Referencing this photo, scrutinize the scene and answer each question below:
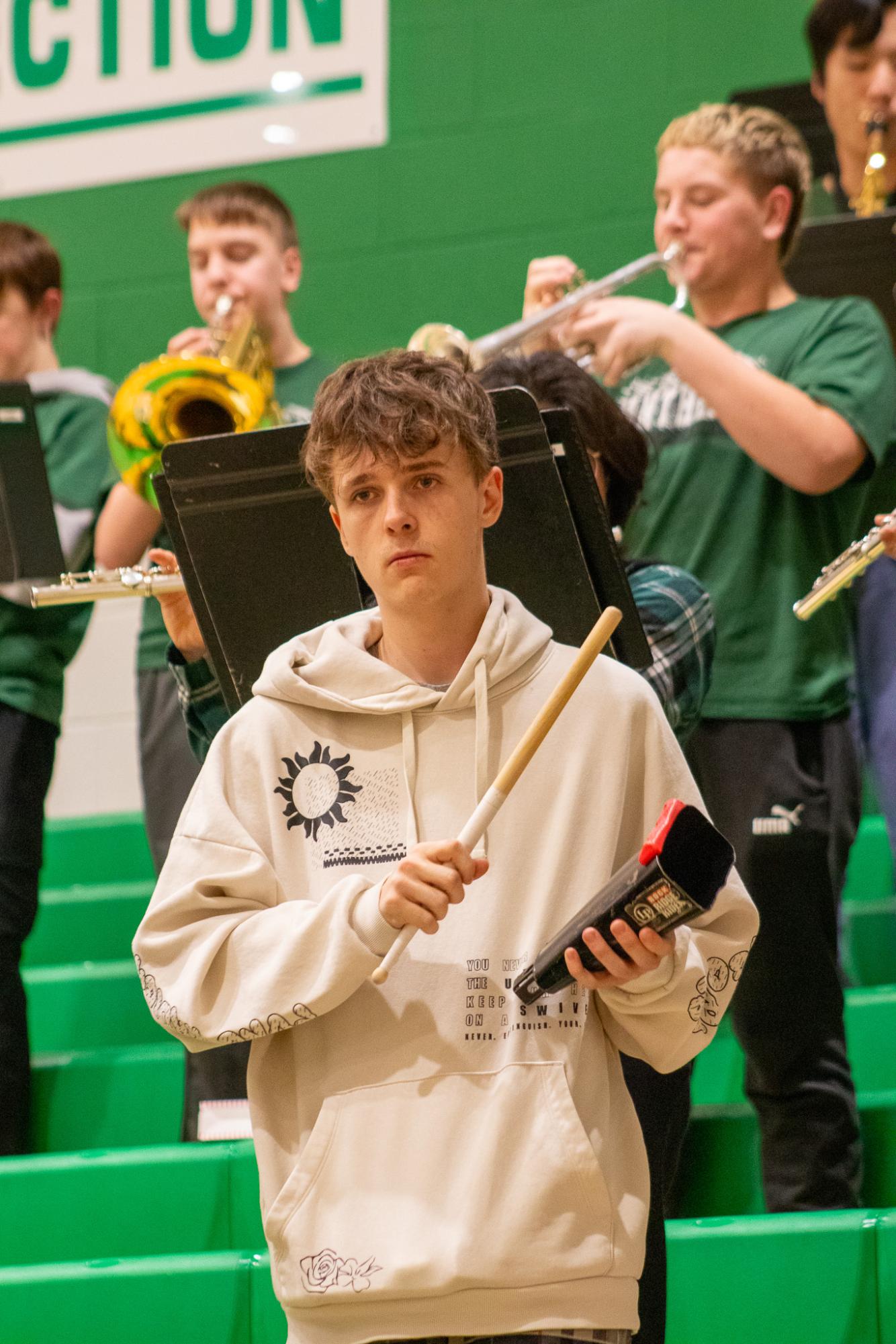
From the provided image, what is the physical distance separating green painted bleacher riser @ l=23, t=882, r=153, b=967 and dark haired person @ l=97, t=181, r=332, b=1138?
0.38 metres

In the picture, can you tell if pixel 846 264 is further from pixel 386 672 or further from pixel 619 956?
pixel 619 956

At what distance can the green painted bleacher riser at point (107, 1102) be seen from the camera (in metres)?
2.60

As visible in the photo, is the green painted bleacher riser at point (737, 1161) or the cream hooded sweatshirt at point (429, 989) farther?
the green painted bleacher riser at point (737, 1161)

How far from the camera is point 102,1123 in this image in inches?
102

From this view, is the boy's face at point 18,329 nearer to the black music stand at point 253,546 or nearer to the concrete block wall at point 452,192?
the concrete block wall at point 452,192

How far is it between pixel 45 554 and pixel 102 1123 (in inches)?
34.7

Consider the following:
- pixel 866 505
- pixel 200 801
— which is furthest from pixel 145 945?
pixel 866 505

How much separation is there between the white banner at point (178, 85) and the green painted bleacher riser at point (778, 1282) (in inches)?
118

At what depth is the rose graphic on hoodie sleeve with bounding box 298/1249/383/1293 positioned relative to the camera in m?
1.29

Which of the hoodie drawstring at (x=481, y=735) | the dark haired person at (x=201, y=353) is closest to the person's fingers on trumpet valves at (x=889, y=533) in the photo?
the hoodie drawstring at (x=481, y=735)

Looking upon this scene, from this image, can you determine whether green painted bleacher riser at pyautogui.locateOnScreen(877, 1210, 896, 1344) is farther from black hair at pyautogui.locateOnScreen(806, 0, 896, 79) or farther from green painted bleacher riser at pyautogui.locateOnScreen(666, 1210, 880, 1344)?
black hair at pyautogui.locateOnScreen(806, 0, 896, 79)

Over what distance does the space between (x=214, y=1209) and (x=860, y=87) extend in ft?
7.47

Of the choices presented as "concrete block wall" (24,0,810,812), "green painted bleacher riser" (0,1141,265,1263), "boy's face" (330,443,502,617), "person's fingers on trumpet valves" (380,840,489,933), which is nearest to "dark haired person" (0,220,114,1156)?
"green painted bleacher riser" (0,1141,265,1263)

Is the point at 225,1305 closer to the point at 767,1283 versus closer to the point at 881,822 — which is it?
the point at 767,1283
